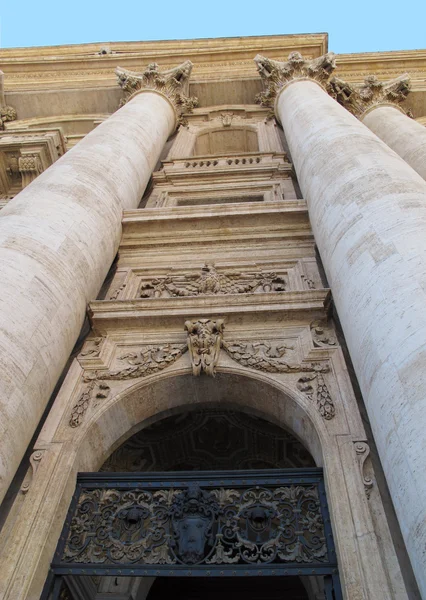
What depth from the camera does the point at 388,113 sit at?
37.9 feet

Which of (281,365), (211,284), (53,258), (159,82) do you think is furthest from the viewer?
(159,82)

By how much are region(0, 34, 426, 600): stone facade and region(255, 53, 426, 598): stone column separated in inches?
0.8

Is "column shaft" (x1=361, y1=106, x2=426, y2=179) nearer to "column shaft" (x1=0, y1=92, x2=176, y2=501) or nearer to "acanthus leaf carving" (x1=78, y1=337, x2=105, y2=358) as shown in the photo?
"column shaft" (x1=0, y1=92, x2=176, y2=501)

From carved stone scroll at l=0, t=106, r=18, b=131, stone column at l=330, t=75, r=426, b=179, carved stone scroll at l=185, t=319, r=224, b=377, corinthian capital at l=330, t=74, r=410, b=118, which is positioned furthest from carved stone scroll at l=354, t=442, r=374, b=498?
carved stone scroll at l=0, t=106, r=18, b=131

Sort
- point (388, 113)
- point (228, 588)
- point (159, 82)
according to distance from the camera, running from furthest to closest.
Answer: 1. point (159, 82)
2. point (388, 113)
3. point (228, 588)

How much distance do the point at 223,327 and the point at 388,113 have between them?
26.3ft

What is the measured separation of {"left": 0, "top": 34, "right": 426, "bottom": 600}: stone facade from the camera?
391 cm

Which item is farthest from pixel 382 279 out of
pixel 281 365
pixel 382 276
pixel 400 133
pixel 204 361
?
pixel 400 133

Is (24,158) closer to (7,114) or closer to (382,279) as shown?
(7,114)

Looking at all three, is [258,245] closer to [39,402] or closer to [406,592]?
[39,402]

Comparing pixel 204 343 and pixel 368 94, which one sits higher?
pixel 368 94

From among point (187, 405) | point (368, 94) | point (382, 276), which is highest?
point (368, 94)

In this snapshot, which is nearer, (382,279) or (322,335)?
(382,279)

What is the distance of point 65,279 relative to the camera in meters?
5.62
